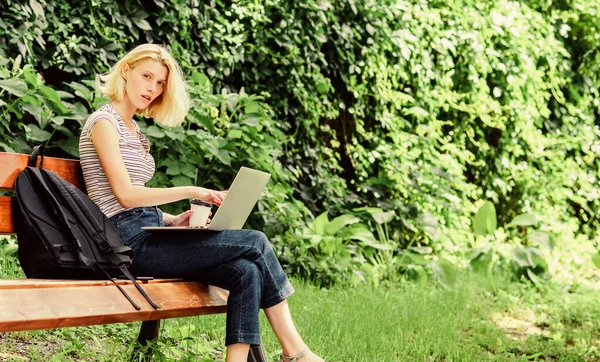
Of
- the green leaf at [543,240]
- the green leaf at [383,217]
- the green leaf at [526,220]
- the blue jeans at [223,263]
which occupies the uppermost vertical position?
the blue jeans at [223,263]

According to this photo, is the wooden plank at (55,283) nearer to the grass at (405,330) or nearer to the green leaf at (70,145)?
the grass at (405,330)

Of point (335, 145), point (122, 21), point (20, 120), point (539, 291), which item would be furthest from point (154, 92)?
point (539, 291)

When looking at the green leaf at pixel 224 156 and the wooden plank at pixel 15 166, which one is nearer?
the wooden plank at pixel 15 166

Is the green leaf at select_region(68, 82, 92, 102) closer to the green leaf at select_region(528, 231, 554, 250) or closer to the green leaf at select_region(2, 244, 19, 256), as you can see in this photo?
the green leaf at select_region(2, 244, 19, 256)

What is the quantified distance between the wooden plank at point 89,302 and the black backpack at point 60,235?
42 millimetres

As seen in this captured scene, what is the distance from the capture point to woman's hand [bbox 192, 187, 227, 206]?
2.78m

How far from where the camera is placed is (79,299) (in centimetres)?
235

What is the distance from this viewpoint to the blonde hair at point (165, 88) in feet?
9.98

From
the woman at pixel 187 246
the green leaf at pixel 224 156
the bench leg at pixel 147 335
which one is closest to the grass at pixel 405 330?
the bench leg at pixel 147 335

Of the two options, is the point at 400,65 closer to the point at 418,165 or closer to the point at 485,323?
the point at 418,165

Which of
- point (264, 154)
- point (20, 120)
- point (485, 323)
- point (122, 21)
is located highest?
point (122, 21)

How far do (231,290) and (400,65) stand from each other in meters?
4.20

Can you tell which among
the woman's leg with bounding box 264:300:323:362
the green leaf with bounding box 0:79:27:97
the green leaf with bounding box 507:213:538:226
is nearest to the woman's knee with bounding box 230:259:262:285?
the woman's leg with bounding box 264:300:323:362

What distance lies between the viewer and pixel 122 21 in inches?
181
